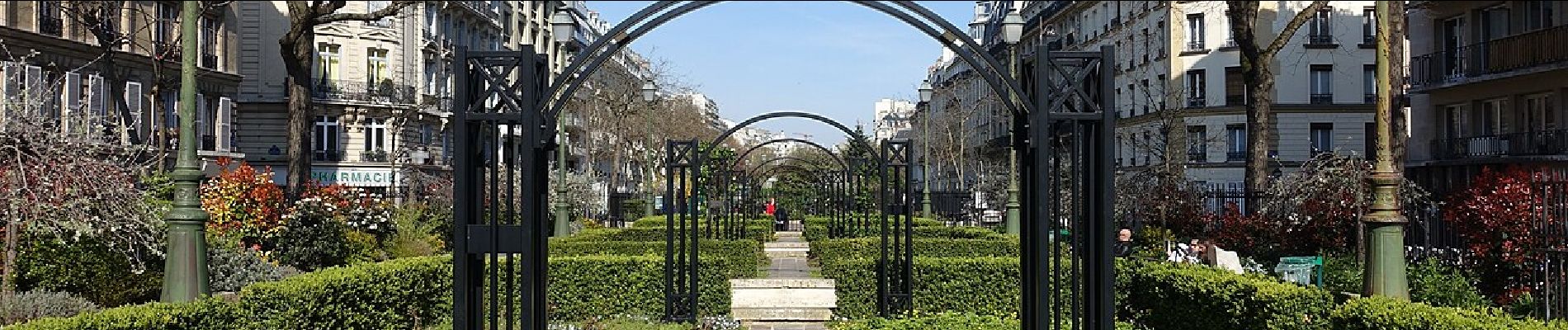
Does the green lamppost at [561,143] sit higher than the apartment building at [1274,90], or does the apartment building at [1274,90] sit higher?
the apartment building at [1274,90]

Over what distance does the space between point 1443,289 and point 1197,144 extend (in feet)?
116

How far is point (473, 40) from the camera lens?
2338 inches

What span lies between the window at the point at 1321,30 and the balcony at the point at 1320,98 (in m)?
1.70

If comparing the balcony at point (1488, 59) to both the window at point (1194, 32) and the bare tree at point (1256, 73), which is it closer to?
the bare tree at point (1256, 73)

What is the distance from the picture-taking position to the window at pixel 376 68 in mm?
47344

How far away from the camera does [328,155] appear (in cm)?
4750

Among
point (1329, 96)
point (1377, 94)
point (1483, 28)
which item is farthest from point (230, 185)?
point (1329, 96)

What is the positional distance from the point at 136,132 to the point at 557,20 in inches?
797

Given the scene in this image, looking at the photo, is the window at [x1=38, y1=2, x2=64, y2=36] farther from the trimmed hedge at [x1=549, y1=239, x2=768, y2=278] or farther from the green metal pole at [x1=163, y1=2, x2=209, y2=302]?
the green metal pole at [x1=163, y1=2, x2=209, y2=302]

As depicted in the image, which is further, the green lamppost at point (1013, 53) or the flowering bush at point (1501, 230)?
the green lamppost at point (1013, 53)

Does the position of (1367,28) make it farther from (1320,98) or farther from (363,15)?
(363,15)

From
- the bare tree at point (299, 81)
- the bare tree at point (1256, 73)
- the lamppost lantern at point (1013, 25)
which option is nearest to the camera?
the lamppost lantern at point (1013, 25)

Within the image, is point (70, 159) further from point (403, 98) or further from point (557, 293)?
point (403, 98)

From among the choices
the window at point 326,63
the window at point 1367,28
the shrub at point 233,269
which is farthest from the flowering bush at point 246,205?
the window at point 1367,28
